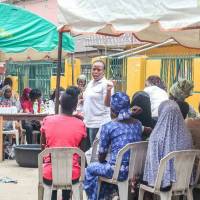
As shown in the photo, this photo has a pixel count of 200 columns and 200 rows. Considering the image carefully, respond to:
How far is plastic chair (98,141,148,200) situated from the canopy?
14.6 feet

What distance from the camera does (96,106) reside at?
8359mm

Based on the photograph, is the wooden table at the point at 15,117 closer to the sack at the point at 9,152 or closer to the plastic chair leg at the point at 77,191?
the sack at the point at 9,152

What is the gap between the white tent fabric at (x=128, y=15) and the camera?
4.88 meters

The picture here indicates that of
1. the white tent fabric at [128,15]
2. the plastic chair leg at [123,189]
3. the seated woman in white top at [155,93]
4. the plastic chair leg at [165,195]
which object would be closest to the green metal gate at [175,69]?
the seated woman in white top at [155,93]

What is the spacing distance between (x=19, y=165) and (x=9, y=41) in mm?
2297

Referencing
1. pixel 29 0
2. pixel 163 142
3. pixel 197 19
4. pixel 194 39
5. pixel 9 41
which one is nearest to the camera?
pixel 197 19

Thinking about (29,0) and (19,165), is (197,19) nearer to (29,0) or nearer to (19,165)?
(19,165)

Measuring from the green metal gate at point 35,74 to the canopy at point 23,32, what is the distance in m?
10.3

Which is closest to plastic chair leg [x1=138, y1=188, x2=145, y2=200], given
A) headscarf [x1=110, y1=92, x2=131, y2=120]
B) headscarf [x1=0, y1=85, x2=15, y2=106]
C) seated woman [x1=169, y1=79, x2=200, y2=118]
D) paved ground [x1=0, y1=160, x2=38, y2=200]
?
headscarf [x1=110, y1=92, x2=131, y2=120]

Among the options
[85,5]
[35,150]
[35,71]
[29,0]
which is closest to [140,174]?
[85,5]

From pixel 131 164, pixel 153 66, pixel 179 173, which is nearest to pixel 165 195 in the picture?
pixel 179 173

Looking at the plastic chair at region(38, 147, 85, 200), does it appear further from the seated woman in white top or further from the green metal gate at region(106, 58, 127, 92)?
the green metal gate at region(106, 58, 127, 92)

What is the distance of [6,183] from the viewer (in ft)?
27.6

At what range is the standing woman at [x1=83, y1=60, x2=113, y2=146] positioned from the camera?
325 inches
